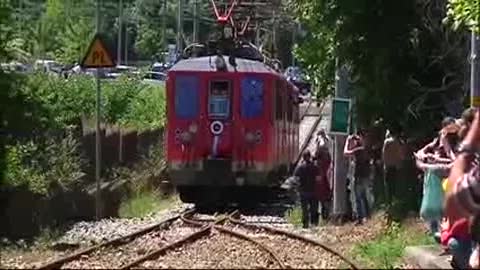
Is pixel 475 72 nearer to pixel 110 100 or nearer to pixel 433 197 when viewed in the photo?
pixel 433 197

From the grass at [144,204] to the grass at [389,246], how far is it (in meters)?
9.53

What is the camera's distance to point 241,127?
24.5 metres

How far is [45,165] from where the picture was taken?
79.9 ft

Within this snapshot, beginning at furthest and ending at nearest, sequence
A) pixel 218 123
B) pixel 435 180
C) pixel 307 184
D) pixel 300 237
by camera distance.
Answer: pixel 218 123 < pixel 307 184 < pixel 300 237 < pixel 435 180

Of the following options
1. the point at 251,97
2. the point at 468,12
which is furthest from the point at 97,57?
the point at 468,12

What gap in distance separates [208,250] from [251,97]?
8.54 metres

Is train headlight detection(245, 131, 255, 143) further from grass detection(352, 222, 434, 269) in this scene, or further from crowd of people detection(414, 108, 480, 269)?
crowd of people detection(414, 108, 480, 269)

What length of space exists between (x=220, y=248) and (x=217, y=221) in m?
4.53

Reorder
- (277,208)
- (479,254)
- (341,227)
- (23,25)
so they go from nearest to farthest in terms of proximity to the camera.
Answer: (479,254)
(341,227)
(23,25)
(277,208)

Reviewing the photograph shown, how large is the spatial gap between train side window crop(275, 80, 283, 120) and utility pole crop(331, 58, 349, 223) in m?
2.32

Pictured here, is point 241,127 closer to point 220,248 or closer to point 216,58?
point 216,58

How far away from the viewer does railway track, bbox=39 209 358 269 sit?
47.4 feet

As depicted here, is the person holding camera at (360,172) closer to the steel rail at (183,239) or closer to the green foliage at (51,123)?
the steel rail at (183,239)

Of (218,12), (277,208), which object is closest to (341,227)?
(277,208)
